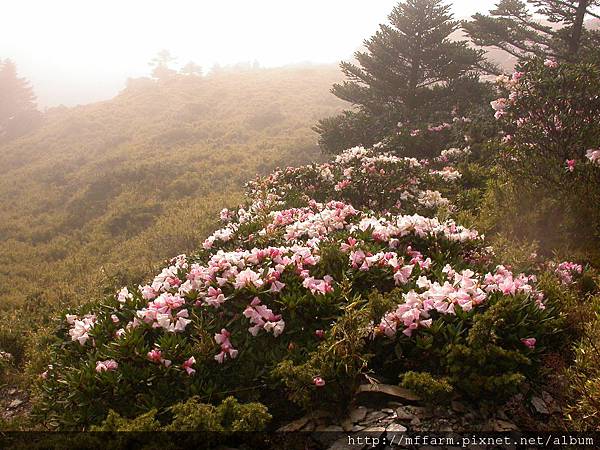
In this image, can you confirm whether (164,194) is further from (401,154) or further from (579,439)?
(579,439)

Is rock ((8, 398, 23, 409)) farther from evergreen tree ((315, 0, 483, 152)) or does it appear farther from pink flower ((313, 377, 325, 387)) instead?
evergreen tree ((315, 0, 483, 152))

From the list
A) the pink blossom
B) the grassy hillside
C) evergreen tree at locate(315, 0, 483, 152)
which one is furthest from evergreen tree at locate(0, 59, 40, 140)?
the pink blossom

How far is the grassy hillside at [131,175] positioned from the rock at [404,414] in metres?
7.82

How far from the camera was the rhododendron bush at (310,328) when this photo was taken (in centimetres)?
364

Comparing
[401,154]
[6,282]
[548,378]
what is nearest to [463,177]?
[401,154]

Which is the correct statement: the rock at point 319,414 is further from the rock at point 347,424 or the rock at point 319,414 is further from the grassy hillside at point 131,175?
the grassy hillside at point 131,175

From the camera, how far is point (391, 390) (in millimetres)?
3670

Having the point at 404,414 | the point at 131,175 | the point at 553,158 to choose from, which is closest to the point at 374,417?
the point at 404,414

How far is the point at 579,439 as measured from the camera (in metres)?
3.13

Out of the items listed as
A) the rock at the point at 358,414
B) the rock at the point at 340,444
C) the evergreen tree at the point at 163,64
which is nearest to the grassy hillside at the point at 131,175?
the rock at the point at 358,414

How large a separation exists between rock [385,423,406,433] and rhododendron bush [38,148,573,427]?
0.44 meters

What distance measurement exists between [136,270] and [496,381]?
359 inches

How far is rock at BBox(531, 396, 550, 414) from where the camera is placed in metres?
3.50

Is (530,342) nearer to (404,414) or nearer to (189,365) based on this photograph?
(404,414)
